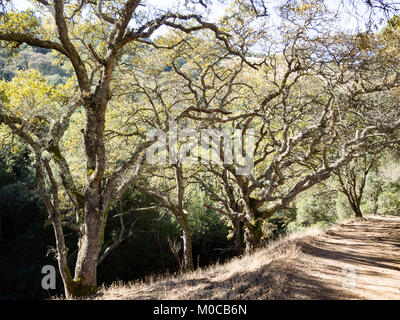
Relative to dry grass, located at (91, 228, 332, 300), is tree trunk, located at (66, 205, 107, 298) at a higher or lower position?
higher

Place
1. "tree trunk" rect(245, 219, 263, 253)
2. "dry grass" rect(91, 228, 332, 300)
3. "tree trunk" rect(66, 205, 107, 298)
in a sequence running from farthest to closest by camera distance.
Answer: "tree trunk" rect(245, 219, 263, 253) → "tree trunk" rect(66, 205, 107, 298) → "dry grass" rect(91, 228, 332, 300)

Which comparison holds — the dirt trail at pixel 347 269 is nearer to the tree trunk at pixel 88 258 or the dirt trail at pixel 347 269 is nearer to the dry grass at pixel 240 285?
the dry grass at pixel 240 285

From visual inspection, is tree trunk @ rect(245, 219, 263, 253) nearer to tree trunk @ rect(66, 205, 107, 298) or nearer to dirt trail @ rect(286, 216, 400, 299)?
dirt trail @ rect(286, 216, 400, 299)

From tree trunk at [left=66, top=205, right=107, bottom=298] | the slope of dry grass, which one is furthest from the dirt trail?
tree trunk at [left=66, top=205, right=107, bottom=298]

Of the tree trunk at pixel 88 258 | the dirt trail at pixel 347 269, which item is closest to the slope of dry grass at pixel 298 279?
the dirt trail at pixel 347 269

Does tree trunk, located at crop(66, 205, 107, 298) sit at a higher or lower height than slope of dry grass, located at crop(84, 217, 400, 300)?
higher

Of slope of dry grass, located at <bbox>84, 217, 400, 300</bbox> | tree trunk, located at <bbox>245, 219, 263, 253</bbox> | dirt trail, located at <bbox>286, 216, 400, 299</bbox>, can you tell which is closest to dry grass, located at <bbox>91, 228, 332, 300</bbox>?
slope of dry grass, located at <bbox>84, 217, 400, 300</bbox>

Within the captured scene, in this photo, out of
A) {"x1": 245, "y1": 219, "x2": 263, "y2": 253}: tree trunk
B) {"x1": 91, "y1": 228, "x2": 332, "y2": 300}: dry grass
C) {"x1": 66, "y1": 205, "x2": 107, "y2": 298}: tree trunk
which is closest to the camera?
{"x1": 91, "y1": 228, "x2": 332, "y2": 300}: dry grass

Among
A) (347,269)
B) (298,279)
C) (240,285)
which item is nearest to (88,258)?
(240,285)

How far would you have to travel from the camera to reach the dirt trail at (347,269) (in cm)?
484

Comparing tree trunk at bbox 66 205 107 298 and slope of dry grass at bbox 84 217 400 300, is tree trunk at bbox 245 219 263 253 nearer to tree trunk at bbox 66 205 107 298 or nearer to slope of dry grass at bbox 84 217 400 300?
slope of dry grass at bbox 84 217 400 300

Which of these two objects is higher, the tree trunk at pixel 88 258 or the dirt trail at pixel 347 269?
the tree trunk at pixel 88 258

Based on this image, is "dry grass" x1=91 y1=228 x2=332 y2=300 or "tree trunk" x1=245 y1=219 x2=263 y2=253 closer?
"dry grass" x1=91 y1=228 x2=332 y2=300

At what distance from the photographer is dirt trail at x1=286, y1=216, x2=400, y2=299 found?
4840mm
